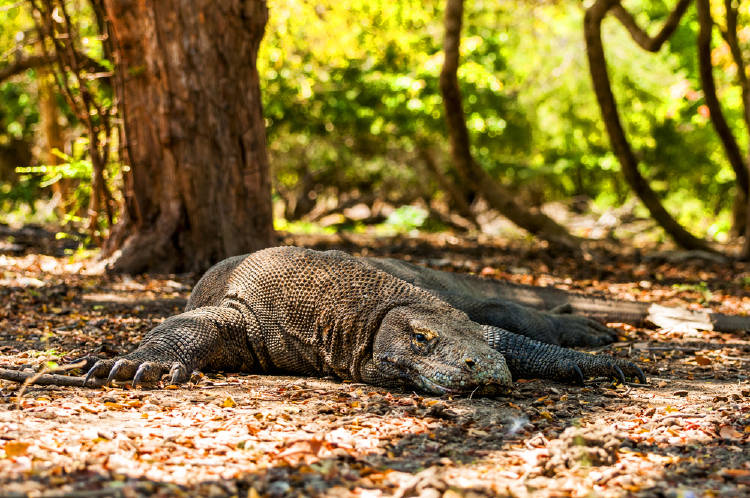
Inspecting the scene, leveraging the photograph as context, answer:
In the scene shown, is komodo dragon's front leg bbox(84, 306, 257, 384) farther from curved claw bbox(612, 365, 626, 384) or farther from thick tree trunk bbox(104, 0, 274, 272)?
thick tree trunk bbox(104, 0, 274, 272)

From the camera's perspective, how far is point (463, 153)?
977cm

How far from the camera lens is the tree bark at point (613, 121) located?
8977 mm

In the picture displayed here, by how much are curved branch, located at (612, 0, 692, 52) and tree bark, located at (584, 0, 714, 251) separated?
1.14ft

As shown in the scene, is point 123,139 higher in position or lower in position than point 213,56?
lower

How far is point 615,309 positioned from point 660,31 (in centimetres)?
461

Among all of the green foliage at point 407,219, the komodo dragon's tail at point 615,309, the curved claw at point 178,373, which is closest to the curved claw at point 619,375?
the komodo dragon's tail at point 615,309

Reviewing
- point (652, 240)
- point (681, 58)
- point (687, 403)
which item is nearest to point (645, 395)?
point (687, 403)

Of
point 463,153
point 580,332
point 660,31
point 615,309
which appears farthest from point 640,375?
point 463,153

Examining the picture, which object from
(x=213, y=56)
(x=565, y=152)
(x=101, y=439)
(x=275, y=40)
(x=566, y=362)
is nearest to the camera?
(x=101, y=439)

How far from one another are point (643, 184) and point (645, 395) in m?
7.57

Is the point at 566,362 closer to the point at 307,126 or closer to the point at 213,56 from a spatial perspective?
the point at 213,56

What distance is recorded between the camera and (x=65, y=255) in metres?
7.92

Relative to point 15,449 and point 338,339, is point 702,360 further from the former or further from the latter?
point 15,449

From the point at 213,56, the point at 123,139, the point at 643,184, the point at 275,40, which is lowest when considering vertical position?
the point at 643,184
